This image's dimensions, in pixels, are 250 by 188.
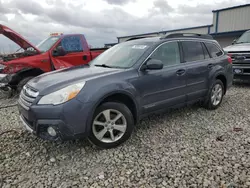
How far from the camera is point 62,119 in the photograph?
2.71 m

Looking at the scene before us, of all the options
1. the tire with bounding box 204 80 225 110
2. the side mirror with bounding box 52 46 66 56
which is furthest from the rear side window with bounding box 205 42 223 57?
the side mirror with bounding box 52 46 66 56

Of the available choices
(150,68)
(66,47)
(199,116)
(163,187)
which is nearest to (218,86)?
(199,116)

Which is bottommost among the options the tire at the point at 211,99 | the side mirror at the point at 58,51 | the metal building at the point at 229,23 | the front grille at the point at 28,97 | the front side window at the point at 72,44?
the tire at the point at 211,99

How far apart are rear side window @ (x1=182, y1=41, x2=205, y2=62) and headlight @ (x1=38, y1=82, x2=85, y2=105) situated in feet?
7.84

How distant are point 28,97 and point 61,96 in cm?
63

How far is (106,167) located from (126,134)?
0.66 meters

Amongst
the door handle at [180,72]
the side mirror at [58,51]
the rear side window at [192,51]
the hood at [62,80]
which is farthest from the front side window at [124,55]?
the side mirror at [58,51]

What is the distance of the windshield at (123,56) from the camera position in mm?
3625

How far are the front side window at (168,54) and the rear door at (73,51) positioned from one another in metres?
3.93

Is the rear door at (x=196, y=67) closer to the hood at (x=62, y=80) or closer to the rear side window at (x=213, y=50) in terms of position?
the rear side window at (x=213, y=50)

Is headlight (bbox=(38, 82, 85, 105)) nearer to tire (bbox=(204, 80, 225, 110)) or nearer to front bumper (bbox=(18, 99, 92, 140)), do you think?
front bumper (bbox=(18, 99, 92, 140))

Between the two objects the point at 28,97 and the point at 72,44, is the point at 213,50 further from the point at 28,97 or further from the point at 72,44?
the point at 72,44

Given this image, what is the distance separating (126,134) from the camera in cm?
329

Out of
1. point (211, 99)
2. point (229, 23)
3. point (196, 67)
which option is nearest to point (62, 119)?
point (196, 67)
